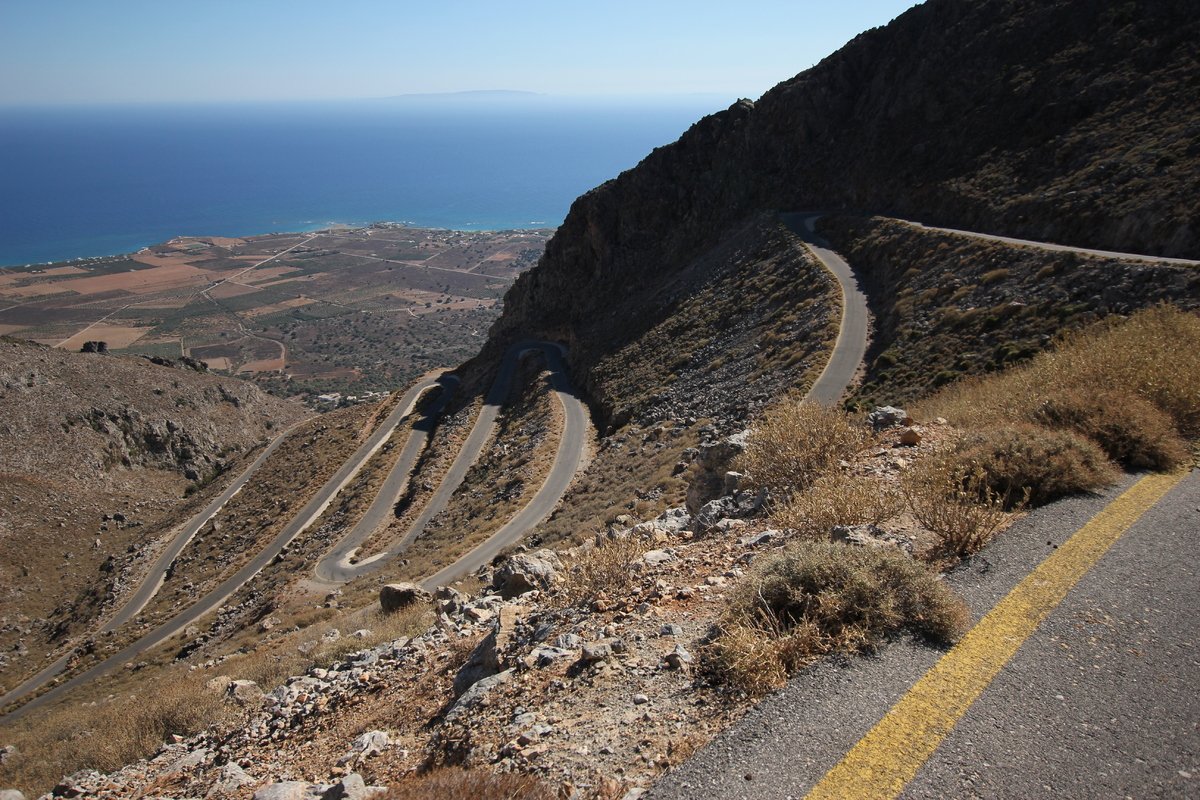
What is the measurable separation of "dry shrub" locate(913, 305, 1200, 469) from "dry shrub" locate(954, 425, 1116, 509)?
2.22 ft

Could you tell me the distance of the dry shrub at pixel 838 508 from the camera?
701cm

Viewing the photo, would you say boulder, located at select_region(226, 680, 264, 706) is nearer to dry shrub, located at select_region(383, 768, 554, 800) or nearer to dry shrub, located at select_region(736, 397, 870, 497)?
dry shrub, located at select_region(383, 768, 554, 800)

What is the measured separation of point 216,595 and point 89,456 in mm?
27942

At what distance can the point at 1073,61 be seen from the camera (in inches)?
1373

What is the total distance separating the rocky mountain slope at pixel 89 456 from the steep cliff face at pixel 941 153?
29.0m

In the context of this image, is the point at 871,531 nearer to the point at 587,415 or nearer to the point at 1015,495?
the point at 1015,495

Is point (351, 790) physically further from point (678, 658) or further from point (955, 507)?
point (955, 507)

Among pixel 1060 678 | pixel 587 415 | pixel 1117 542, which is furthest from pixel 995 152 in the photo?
pixel 1060 678

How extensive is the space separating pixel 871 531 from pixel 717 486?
498 cm

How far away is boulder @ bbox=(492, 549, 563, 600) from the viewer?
1058cm

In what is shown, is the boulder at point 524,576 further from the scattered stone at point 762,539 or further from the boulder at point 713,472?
the scattered stone at point 762,539

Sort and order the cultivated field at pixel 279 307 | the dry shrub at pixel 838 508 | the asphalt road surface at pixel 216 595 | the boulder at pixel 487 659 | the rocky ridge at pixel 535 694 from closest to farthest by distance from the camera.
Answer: the rocky ridge at pixel 535 694, the boulder at pixel 487 659, the dry shrub at pixel 838 508, the asphalt road surface at pixel 216 595, the cultivated field at pixel 279 307

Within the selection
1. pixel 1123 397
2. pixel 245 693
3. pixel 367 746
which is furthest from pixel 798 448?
pixel 245 693

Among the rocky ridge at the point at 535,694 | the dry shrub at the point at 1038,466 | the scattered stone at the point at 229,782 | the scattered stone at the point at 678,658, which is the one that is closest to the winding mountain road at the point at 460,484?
the rocky ridge at the point at 535,694
